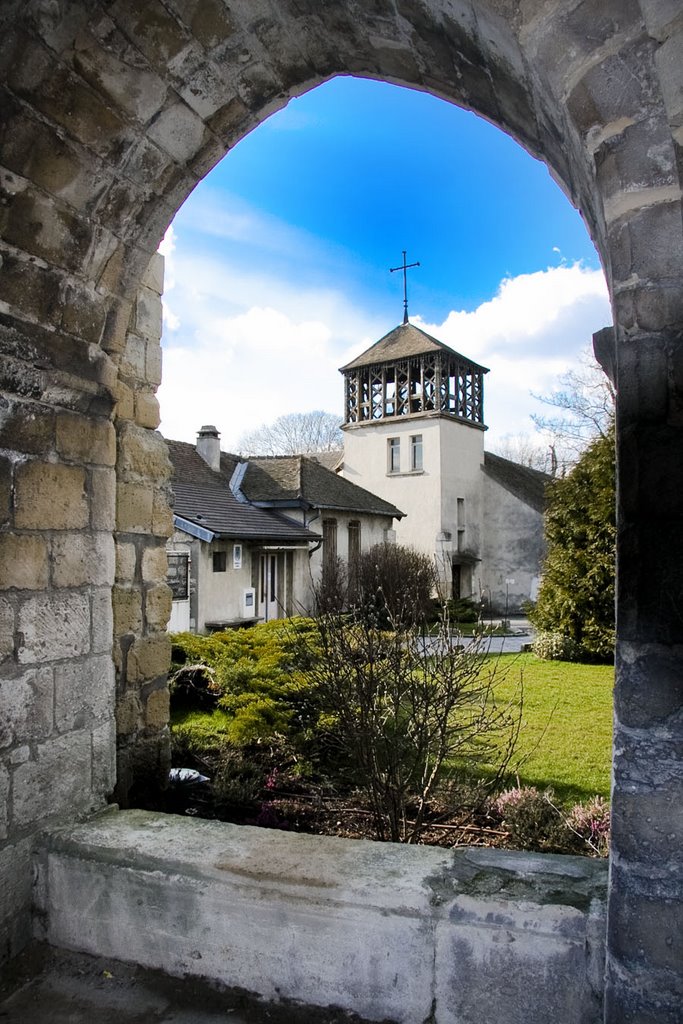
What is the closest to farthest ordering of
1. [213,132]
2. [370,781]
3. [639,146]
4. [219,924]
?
[639,146]
[219,924]
[213,132]
[370,781]

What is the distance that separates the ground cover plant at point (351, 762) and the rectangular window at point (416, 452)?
1518 cm

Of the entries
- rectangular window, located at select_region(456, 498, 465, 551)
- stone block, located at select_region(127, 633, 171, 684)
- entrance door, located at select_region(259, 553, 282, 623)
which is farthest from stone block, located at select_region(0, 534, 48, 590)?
rectangular window, located at select_region(456, 498, 465, 551)

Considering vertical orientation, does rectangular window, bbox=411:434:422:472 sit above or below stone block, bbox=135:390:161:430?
above

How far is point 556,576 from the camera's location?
11.6 metres

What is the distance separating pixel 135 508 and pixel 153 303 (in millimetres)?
1016

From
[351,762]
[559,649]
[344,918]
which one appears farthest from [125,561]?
[559,649]

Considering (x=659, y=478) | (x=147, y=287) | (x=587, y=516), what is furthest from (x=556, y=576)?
(x=659, y=478)

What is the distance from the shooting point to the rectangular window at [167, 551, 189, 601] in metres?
12.3

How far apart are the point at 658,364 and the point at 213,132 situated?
1736mm

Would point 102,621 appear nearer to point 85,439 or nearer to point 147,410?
point 85,439

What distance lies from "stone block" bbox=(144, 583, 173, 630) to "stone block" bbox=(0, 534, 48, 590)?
681 millimetres

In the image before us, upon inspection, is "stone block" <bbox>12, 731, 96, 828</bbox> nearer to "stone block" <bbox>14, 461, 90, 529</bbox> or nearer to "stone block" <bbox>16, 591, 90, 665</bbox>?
"stone block" <bbox>16, 591, 90, 665</bbox>

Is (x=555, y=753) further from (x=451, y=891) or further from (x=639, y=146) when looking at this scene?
(x=639, y=146)

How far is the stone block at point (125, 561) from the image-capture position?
2.65m
